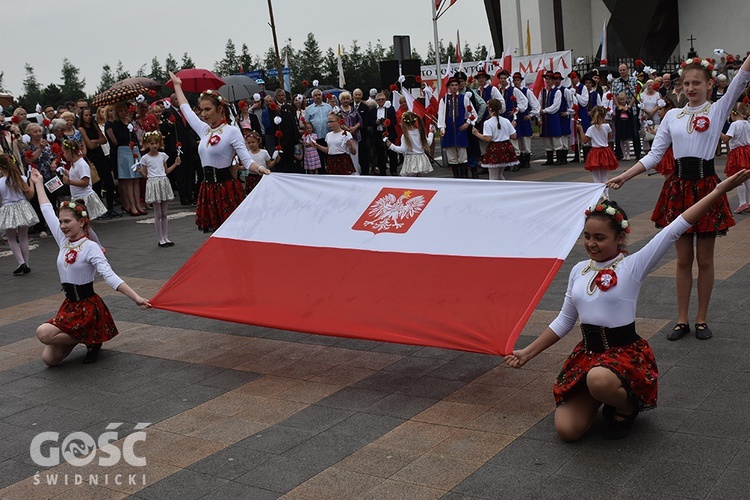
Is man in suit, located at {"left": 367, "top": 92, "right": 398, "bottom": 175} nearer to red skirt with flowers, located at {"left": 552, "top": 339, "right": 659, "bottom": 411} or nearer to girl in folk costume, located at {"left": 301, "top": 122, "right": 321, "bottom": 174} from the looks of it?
girl in folk costume, located at {"left": 301, "top": 122, "right": 321, "bottom": 174}

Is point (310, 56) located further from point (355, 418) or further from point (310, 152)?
point (355, 418)

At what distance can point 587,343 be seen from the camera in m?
4.75

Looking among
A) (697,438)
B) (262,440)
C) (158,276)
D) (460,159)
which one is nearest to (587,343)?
(697,438)

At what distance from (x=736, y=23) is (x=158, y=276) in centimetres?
3163

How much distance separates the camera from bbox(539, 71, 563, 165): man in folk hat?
776 inches

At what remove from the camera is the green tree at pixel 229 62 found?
222 ft

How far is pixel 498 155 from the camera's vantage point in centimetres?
1518

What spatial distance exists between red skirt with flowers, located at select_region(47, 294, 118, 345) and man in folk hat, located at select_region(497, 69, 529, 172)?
13.3m

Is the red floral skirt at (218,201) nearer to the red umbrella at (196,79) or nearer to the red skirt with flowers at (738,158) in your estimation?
the red skirt with flowers at (738,158)

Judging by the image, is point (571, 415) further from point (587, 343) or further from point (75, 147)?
point (75, 147)

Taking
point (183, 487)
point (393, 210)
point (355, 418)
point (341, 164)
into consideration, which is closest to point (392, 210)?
point (393, 210)

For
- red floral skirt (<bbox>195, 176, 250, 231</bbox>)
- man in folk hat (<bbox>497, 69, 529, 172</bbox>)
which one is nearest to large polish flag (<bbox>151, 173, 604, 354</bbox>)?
red floral skirt (<bbox>195, 176, 250, 231</bbox>)

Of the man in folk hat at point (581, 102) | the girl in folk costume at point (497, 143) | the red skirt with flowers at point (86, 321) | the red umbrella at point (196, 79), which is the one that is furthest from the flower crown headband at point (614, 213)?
the man in folk hat at point (581, 102)

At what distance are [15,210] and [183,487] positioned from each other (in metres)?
8.15
